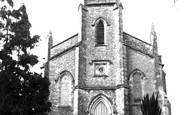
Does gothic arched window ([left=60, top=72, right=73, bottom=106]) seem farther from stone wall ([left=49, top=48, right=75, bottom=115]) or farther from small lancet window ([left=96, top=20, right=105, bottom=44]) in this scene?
small lancet window ([left=96, top=20, right=105, bottom=44])

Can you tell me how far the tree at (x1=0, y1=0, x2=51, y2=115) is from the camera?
84.1 feet

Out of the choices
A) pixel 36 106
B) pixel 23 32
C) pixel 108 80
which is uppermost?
pixel 23 32

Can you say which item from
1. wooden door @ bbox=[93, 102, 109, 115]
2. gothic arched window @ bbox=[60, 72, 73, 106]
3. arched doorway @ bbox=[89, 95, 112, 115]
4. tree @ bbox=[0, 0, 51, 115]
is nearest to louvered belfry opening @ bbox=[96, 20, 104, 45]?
gothic arched window @ bbox=[60, 72, 73, 106]

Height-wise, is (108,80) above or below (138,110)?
above

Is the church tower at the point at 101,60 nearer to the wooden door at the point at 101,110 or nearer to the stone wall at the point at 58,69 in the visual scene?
the wooden door at the point at 101,110

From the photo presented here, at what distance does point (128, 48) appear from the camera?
38.2 metres

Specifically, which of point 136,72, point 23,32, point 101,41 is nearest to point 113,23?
point 101,41

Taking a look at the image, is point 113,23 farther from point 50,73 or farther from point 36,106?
point 36,106

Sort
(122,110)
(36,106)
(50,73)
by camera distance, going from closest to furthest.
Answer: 1. (36,106)
2. (122,110)
3. (50,73)

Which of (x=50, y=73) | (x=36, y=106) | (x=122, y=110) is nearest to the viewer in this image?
(x=36, y=106)

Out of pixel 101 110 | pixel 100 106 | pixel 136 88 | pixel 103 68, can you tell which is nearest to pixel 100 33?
pixel 103 68

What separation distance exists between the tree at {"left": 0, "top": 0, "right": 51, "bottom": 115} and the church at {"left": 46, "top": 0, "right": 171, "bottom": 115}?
8539 mm

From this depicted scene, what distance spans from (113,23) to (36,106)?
15424 millimetres

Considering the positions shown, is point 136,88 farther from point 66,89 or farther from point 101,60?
point 66,89
